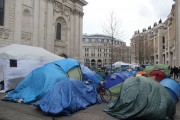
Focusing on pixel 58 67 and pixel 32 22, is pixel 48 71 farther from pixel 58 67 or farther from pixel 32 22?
pixel 32 22

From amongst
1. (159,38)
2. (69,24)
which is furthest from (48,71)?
(159,38)

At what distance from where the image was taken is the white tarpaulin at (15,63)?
47.2ft

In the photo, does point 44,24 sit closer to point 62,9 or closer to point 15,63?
point 62,9

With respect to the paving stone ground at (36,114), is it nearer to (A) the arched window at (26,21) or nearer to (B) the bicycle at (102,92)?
(B) the bicycle at (102,92)

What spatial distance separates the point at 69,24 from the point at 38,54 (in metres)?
16.2

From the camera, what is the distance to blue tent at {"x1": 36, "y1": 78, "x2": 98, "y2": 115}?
8.52 m

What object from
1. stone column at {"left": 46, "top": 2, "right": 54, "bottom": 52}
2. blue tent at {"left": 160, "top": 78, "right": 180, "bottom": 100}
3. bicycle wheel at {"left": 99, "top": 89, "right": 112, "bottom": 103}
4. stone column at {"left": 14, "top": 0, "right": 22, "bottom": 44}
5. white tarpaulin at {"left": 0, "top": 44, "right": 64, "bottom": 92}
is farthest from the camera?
stone column at {"left": 46, "top": 2, "right": 54, "bottom": 52}

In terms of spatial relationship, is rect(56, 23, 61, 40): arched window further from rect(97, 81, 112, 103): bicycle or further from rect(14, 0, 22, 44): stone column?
rect(97, 81, 112, 103): bicycle

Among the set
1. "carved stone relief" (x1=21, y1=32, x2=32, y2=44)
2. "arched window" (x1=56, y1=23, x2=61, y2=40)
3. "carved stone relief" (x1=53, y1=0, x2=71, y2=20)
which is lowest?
"carved stone relief" (x1=21, y1=32, x2=32, y2=44)

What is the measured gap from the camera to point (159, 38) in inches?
2731

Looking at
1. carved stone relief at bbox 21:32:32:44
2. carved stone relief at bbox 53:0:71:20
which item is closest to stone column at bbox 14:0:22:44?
carved stone relief at bbox 21:32:32:44

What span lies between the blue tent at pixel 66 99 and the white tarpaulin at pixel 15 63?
575 cm

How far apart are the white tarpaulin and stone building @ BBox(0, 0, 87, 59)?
6.72 m

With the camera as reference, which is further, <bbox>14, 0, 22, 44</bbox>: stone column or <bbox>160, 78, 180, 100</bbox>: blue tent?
<bbox>14, 0, 22, 44</bbox>: stone column
